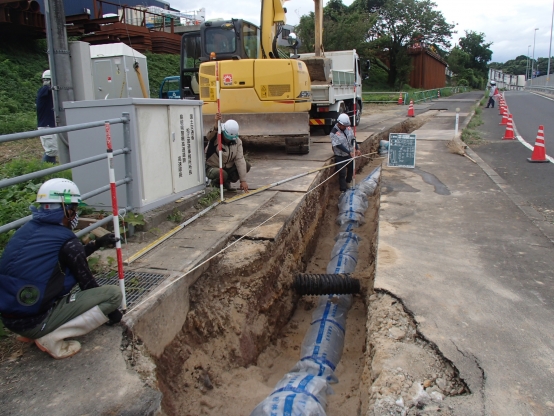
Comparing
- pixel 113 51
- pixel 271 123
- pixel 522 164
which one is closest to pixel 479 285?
pixel 271 123

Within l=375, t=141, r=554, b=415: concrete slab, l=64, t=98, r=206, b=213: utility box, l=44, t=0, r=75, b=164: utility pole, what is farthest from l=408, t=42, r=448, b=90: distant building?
l=44, t=0, r=75, b=164: utility pole

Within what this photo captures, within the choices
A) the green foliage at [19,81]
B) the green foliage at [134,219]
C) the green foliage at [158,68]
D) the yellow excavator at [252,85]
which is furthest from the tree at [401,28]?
the green foliage at [134,219]

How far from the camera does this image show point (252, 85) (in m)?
9.77

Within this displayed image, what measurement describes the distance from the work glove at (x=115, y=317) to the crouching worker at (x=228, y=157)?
381 centimetres

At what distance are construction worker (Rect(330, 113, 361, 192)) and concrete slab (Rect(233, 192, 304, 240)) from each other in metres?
2.59

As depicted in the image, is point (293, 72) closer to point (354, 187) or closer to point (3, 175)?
point (354, 187)

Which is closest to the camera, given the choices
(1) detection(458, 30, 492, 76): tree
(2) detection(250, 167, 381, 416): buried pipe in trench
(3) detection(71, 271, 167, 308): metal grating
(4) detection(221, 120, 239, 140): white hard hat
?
(2) detection(250, 167, 381, 416): buried pipe in trench

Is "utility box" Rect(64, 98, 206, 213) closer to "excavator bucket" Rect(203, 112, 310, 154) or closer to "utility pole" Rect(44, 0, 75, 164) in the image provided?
"utility pole" Rect(44, 0, 75, 164)

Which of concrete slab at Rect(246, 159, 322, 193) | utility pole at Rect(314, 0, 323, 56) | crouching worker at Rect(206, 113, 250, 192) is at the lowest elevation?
concrete slab at Rect(246, 159, 322, 193)

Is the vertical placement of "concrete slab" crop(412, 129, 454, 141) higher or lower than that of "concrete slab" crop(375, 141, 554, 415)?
higher

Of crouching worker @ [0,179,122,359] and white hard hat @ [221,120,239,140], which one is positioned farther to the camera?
white hard hat @ [221,120,239,140]

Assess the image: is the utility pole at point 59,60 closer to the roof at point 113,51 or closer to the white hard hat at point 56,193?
the white hard hat at point 56,193

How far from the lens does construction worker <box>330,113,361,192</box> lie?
952 centimetres

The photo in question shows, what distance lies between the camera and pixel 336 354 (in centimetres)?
474
